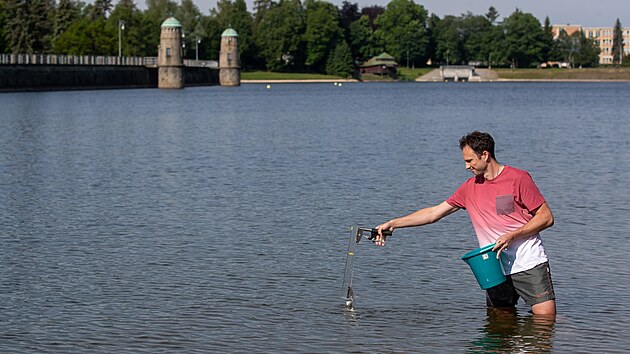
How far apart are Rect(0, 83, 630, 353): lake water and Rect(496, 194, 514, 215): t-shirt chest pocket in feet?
4.99

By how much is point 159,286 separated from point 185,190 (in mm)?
11143

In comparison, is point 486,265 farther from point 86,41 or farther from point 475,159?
point 86,41

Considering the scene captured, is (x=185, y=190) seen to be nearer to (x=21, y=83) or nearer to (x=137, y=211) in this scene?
(x=137, y=211)

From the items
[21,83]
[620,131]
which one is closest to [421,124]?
[620,131]

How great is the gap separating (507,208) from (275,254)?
6733mm

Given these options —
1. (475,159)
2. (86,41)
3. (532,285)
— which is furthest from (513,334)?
(86,41)

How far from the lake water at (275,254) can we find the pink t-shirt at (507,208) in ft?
3.50

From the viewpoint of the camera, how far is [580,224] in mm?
19125

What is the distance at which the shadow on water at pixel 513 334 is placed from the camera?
10820mm

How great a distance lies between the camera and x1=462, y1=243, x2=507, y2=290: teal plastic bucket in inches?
401

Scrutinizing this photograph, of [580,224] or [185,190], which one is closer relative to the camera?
[580,224]

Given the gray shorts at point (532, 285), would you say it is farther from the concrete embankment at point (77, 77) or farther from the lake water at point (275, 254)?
the concrete embankment at point (77, 77)

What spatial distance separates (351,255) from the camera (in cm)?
1135

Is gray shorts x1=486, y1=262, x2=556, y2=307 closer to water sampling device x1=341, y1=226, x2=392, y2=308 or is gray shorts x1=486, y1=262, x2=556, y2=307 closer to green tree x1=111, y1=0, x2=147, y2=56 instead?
water sampling device x1=341, y1=226, x2=392, y2=308
